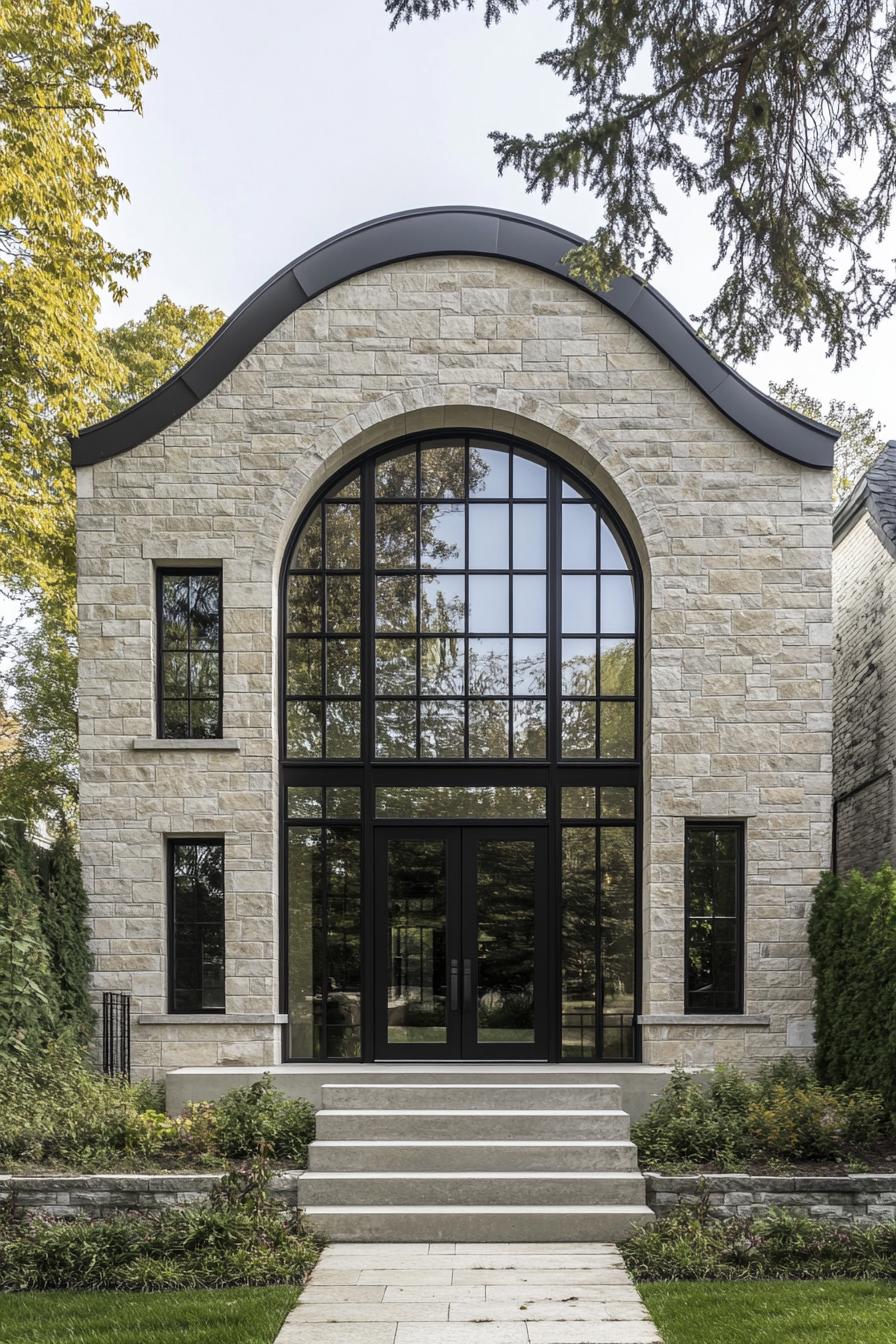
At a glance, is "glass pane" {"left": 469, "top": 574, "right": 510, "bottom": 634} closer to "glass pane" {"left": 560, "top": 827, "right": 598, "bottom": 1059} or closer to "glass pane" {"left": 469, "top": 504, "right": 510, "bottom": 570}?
"glass pane" {"left": 469, "top": 504, "right": 510, "bottom": 570}

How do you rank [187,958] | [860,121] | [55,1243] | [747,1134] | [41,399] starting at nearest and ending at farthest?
[860,121] < [55,1243] < [747,1134] < [187,958] < [41,399]

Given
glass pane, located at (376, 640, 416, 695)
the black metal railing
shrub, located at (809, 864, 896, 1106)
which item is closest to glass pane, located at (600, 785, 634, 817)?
shrub, located at (809, 864, 896, 1106)

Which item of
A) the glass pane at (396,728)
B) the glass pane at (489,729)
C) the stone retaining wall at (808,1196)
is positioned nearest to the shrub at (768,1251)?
the stone retaining wall at (808,1196)

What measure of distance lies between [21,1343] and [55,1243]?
1223 mm

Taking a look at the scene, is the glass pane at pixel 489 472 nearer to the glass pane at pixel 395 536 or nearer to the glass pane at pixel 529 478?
the glass pane at pixel 529 478

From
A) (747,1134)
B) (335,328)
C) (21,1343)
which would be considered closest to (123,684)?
(335,328)

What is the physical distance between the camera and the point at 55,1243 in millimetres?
7016

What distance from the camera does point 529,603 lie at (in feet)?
37.3

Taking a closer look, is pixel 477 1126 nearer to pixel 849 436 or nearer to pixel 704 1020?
pixel 704 1020

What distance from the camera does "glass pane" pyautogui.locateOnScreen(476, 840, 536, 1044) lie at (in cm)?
1087

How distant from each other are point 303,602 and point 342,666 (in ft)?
2.54

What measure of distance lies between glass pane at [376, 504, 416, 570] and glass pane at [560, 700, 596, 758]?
2.17 m

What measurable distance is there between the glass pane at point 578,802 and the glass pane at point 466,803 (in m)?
0.22

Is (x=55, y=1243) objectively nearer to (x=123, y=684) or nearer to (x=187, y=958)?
(x=187, y=958)
